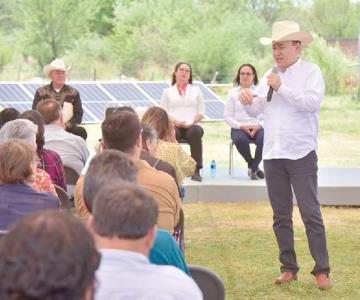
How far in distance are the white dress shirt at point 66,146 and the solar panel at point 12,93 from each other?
8613 millimetres

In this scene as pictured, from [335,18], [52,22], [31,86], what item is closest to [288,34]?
[31,86]

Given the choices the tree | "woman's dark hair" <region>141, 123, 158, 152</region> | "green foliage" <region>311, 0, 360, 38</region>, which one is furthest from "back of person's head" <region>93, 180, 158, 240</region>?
"green foliage" <region>311, 0, 360, 38</region>

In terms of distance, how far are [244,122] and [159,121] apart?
4.34 meters

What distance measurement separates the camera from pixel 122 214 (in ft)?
7.26

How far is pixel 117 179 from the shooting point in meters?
2.86

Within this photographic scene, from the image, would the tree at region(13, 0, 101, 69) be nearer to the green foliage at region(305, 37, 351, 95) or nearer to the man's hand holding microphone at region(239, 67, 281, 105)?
the green foliage at region(305, 37, 351, 95)

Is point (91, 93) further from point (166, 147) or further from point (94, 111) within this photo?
point (166, 147)

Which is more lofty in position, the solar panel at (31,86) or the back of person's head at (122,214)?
the back of person's head at (122,214)

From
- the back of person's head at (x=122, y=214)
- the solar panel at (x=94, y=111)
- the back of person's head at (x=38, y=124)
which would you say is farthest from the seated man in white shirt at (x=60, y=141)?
the solar panel at (x=94, y=111)

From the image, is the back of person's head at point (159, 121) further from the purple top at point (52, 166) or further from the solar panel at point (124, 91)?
the solar panel at point (124, 91)

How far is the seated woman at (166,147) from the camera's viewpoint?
206 inches

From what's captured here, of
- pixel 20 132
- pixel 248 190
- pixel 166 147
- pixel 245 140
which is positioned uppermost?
pixel 20 132

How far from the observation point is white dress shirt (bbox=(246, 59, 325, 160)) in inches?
209

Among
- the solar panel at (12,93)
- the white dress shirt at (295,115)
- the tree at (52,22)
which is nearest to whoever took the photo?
the white dress shirt at (295,115)
